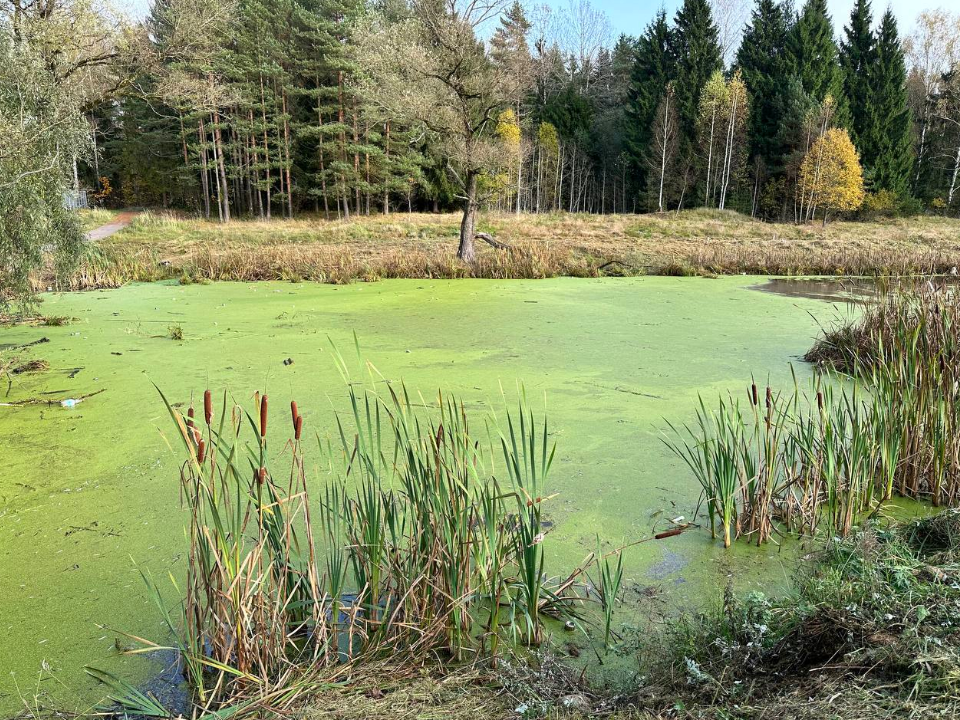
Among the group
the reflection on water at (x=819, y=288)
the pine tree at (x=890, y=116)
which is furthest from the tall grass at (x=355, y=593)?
the pine tree at (x=890, y=116)

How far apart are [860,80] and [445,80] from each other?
22933 mm

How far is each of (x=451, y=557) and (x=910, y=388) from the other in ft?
5.70

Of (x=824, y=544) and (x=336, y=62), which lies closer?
(x=824, y=544)

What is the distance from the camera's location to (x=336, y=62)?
71.0 feet

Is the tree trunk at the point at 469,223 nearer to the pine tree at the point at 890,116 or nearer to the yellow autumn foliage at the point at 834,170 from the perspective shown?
the yellow autumn foliage at the point at 834,170

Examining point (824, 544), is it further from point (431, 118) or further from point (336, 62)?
point (336, 62)

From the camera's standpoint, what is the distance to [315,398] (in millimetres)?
3420

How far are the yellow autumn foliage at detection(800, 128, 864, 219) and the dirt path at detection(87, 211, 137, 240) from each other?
2093 cm

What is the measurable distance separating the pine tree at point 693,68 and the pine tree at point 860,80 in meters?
4.83

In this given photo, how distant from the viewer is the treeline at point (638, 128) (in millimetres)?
22797

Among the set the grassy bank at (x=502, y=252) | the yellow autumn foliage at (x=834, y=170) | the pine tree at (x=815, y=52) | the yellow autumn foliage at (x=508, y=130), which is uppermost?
the pine tree at (x=815, y=52)

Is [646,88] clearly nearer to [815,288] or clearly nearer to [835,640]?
[815,288]

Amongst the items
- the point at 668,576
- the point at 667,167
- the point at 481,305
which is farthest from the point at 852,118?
the point at 668,576

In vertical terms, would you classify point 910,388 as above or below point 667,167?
below
